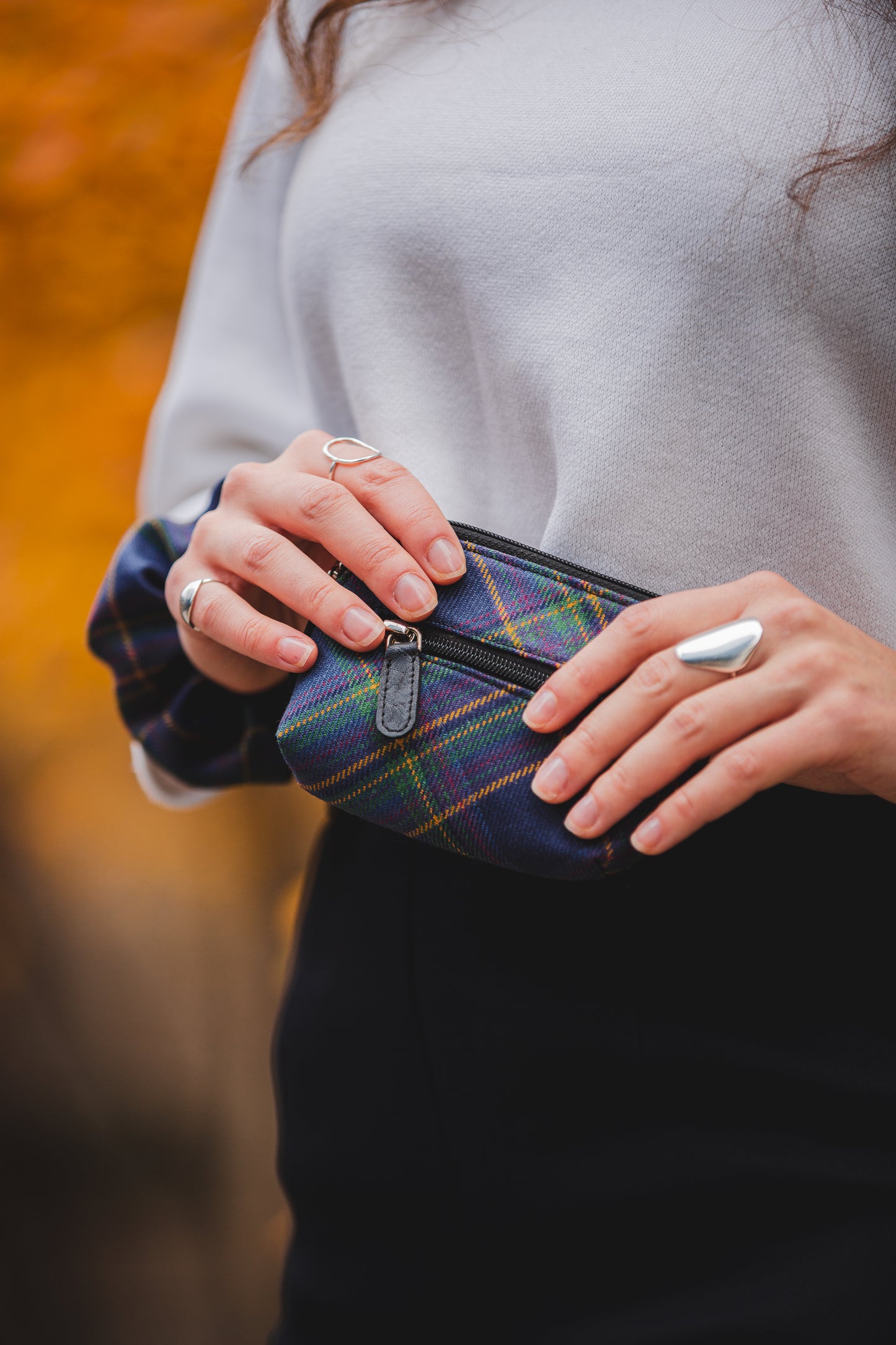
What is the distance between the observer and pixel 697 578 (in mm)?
960

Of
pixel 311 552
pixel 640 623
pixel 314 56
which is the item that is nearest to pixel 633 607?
pixel 640 623

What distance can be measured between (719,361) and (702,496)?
14 centimetres

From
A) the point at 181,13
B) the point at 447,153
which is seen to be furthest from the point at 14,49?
the point at 447,153

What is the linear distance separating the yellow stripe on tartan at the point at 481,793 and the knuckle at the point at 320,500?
334 millimetres

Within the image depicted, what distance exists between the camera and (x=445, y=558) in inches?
35.5

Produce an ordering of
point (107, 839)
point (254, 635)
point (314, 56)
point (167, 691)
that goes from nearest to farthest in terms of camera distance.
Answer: point (254, 635) < point (314, 56) < point (167, 691) < point (107, 839)

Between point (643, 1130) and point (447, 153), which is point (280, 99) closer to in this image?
point (447, 153)

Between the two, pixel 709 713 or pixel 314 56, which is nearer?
pixel 709 713

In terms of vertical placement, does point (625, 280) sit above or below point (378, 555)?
above

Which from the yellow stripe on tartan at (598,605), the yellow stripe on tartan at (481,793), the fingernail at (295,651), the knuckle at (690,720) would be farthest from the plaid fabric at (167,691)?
the knuckle at (690,720)

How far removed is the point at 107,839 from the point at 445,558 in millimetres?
2432

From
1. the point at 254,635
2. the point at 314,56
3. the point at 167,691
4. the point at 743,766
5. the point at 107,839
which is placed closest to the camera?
the point at 743,766

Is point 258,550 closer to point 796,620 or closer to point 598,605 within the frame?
point 598,605

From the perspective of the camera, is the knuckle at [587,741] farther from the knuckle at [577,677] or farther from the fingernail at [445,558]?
the fingernail at [445,558]
